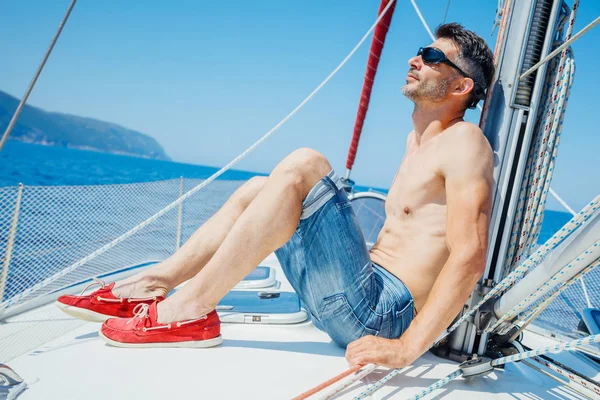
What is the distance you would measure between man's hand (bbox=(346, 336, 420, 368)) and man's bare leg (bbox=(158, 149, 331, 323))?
42 cm

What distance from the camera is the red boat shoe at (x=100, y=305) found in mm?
1505

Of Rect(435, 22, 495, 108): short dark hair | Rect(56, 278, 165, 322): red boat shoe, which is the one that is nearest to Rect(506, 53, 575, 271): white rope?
Rect(435, 22, 495, 108): short dark hair

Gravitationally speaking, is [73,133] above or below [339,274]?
above

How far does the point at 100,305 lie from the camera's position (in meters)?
1.56

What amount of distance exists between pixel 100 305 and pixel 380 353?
1.02m

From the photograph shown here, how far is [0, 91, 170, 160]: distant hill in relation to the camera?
103000 millimetres

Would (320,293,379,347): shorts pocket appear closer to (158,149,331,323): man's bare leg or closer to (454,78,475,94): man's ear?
(158,149,331,323): man's bare leg

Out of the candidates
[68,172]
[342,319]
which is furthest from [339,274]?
[68,172]

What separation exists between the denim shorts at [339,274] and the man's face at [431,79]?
2.02ft

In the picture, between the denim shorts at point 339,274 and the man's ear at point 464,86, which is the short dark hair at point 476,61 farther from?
the denim shorts at point 339,274

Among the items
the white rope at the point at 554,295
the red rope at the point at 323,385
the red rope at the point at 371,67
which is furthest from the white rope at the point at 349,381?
the red rope at the point at 371,67

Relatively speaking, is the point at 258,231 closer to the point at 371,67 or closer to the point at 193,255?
the point at 193,255

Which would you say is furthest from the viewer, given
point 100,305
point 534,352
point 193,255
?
point 193,255

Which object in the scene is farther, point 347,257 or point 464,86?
point 464,86
